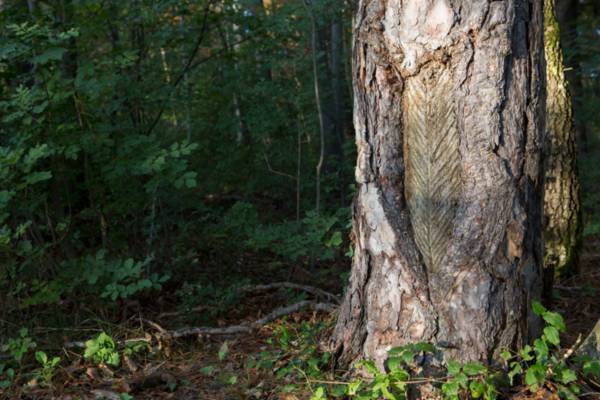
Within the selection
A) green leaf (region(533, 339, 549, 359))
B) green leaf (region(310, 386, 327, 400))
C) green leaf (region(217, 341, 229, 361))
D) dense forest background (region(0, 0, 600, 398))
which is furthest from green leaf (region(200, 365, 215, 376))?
green leaf (region(533, 339, 549, 359))

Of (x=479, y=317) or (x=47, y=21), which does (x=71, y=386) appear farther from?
(x=47, y=21)

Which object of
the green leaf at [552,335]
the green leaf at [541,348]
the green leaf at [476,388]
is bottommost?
the green leaf at [476,388]

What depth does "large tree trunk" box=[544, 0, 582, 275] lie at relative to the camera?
4.66 m

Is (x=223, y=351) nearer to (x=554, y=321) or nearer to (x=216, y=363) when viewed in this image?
(x=216, y=363)

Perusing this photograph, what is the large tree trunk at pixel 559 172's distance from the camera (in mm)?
4664

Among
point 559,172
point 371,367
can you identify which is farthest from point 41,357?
point 559,172

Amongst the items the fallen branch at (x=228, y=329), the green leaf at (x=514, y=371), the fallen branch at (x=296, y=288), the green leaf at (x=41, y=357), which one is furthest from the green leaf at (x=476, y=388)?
the green leaf at (x=41, y=357)

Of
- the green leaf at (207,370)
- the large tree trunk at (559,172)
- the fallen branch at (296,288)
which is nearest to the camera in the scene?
the green leaf at (207,370)

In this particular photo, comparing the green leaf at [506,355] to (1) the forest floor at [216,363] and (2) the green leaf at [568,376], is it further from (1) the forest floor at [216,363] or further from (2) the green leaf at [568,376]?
(1) the forest floor at [216,363]

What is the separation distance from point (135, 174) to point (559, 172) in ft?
11.0

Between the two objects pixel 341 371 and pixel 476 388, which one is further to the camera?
pixel 341 371

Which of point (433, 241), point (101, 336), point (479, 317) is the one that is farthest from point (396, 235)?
point (101, 336)

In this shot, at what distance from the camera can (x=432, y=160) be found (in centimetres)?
273

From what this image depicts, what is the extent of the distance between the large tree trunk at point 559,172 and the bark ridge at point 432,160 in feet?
7.45
